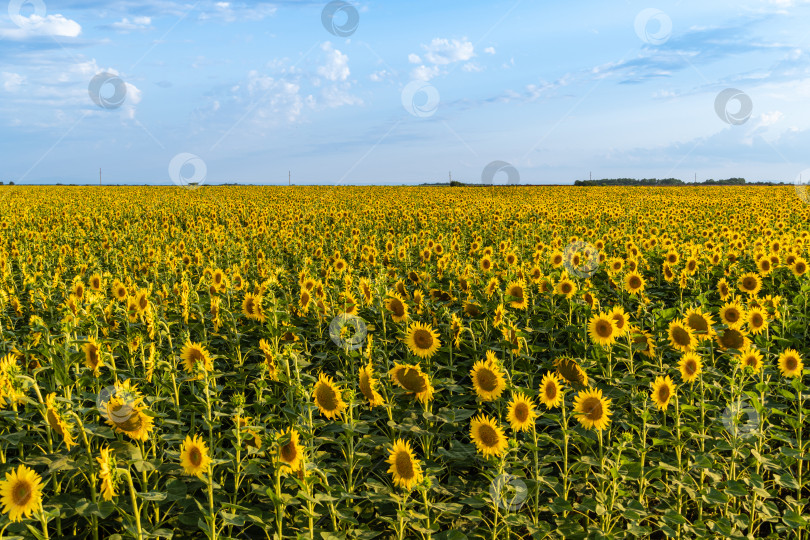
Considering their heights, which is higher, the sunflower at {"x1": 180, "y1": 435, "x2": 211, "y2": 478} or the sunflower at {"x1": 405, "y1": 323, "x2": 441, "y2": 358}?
the sunflower at {"x1": 405, "y1": 323, "x2": 441, "y2": 358}

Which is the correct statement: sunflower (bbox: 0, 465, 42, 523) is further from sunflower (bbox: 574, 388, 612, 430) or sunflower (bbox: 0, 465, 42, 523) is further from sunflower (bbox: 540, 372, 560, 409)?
sunflower (bbox: 574, 388, 612, 430)

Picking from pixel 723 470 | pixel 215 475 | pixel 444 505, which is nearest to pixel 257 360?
pixel 215 475

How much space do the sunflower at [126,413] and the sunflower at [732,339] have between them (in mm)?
5084

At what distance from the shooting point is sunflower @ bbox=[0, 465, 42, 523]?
9.50 feet

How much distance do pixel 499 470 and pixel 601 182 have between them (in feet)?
280

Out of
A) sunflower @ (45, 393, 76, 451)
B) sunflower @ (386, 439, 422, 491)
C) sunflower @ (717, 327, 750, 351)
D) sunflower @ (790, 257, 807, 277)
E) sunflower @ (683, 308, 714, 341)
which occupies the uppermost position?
sunflower @ (790, 257, 807, 277)

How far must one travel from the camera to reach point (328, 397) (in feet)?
13.4

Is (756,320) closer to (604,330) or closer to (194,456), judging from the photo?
(604,330)

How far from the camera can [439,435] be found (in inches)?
179

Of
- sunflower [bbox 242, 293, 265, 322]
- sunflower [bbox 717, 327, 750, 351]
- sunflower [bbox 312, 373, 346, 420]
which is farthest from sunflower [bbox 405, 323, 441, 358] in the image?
sunflower [bbox 717, 327, 750, 351]

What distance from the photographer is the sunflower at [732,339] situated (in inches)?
200

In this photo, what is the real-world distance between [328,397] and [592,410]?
6.58 feet

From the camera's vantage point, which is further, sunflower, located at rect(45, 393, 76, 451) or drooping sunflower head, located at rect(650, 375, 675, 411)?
drooping sunflower head, located at rect(650, 375, 675, 411)

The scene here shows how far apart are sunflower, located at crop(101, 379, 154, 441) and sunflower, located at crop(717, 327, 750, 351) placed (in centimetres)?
508
